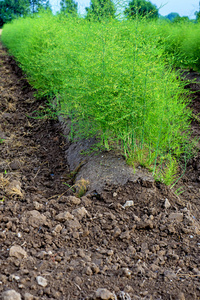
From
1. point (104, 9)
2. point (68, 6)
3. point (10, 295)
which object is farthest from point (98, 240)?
point (68, 6)

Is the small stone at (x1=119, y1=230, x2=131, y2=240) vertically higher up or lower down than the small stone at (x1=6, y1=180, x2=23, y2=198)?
lower down

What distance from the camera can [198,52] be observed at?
717 cm

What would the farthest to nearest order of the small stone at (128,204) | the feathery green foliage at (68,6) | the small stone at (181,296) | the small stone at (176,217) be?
the feathery green foliage at (68,6), the small stone at (128,204), the small stone at (176,217), the small stone at (181,296)

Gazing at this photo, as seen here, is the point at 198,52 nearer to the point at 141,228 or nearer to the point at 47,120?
the point at 47,120

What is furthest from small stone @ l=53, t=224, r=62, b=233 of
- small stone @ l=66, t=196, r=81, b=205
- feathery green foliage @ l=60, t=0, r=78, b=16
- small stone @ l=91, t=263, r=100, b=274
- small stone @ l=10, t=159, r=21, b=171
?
feathery green foliage @ l=60, t=0, r=78, b=16

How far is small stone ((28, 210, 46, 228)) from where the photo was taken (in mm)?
2426

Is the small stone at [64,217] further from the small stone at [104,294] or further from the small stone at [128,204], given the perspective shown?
the small stone at [104,294]

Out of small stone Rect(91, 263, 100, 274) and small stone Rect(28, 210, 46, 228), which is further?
small stone Rect(28, 210, 46, 228)

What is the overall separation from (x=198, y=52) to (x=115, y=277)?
630cm

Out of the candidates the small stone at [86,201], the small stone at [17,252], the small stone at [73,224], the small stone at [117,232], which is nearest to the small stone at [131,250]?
the small stone at [117,232]

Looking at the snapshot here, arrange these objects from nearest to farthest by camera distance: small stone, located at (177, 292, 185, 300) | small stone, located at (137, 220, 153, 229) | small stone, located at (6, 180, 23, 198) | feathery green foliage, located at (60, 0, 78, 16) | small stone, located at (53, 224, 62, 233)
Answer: small stone, located at (177, 292, 185, 300)
small stone, located at (53, 224, 62, 233)
small stone, located at (137, 220, 153, 229)
small stone, located at (6, 180, 23, 198)
feathery green foliage, located at (60, 0, 78, 16)

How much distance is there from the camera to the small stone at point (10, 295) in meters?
1.69

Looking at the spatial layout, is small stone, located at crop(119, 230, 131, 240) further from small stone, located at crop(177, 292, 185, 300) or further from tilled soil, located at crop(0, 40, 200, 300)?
small stone, located at crop(177, 292, 185, 300)

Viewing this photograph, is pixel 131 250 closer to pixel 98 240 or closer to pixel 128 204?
pixel 98 240
